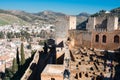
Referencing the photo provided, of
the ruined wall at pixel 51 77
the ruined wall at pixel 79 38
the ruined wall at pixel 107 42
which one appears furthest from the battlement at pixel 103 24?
the ruined wall at pixel 51 77

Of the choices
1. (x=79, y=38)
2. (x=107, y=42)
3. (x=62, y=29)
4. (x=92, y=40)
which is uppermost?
(x=62, y=29)

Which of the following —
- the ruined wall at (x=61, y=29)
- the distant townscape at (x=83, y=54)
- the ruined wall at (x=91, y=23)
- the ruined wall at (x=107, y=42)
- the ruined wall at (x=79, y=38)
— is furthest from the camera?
the ruined wall at (x=61, y=29)

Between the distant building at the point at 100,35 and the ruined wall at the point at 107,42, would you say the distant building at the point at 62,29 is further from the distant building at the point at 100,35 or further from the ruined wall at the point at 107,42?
the ruined wall at the point at 107,42

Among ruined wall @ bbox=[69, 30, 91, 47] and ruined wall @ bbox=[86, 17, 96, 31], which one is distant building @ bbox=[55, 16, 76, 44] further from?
ruined wall @ bbox=[86, 17, 96, 31]

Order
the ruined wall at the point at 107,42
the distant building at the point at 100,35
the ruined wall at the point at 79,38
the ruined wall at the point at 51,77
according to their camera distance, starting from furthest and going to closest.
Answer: the ruined wall at the point at 79,38 → the distant building at the point at 100,35 → the ruined wall at the point at 107,42 → the ruined wall at the point at 51,77

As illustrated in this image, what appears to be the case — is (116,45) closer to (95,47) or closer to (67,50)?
(95,47)

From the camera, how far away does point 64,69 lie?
76.9 feet

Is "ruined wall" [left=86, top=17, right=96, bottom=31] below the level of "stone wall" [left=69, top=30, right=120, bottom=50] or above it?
above

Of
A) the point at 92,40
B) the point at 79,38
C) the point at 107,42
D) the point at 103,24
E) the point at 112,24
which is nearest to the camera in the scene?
the point at 112,24

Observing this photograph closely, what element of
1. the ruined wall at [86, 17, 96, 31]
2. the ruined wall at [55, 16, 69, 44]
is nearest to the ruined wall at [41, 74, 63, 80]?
the ruined wall at [55, 16, 69, 44]

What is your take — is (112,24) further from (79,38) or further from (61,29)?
(61,29)

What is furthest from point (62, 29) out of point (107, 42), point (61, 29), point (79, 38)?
point (107, 42)

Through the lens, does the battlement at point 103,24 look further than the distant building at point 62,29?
No

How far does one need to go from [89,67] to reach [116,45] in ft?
20.2
